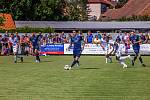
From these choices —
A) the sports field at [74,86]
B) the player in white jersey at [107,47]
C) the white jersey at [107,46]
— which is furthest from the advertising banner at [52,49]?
the sports field at [74,86]

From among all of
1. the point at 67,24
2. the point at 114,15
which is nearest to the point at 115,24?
the point at 67,24

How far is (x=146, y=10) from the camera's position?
3425 inches

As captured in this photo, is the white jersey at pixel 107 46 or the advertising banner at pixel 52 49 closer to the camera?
the white jersey at pixel 107 46

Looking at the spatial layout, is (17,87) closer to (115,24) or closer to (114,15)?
(115,24)

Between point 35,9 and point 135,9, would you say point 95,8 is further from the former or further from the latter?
point 35,9

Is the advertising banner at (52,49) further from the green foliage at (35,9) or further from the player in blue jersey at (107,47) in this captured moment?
the green foliage at (35,9)

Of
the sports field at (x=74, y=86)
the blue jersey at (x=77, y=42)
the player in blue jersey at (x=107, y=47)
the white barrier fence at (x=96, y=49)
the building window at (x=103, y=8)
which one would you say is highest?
the blue jersey at (x=77, y=42)

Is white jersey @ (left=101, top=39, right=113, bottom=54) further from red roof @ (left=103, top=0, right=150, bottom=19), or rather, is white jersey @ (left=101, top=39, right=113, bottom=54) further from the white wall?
the white wall

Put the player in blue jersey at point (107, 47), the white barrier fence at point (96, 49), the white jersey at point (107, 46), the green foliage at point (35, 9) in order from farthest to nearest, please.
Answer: the green foliage at point (35, 9) < the white barrier fence at point (96, 49) < the white jersey at point (107, 46) < the player in blue jersey at point (107, 47)

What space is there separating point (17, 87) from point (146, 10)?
72.2 meters

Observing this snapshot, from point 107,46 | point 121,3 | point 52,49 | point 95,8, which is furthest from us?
point 95,8

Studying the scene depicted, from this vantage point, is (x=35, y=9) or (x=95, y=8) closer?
(x=35, y=9)

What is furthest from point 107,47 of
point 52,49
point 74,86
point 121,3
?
point 121,3

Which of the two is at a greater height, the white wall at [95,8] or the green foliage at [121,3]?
the green foliage at [121,3]
